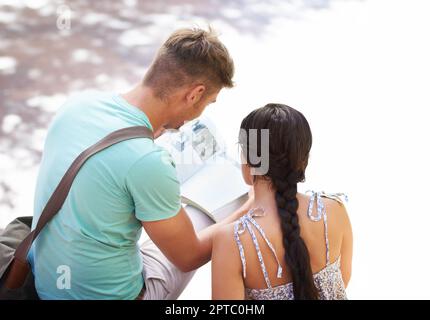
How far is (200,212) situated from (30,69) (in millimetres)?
2374

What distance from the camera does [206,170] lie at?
2115mm

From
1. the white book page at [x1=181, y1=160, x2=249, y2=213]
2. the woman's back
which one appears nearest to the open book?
the white book page at [x1=181, y1=160, x2=249, y2=213]

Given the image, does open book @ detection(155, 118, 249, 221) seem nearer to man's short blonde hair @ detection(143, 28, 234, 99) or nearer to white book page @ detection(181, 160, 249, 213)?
white book page @ detection(181, 160, 249, 213)

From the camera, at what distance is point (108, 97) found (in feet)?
5.78

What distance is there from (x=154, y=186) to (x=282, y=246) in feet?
1.27

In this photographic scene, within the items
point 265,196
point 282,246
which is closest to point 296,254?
point 282,246

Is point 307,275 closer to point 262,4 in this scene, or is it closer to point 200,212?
point 200,212

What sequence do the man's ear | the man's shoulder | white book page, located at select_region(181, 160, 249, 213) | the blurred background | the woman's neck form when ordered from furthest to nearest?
1. the blurred background
2. white book page, located at select_region(181, 160, 249, 213)
3. the man's ear
4. the woman's neck
5. the man's shoulder

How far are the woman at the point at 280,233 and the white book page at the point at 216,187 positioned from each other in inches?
13.3

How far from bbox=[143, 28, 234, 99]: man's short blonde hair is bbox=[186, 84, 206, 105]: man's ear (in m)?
0.02

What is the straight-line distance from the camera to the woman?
1.64 metres

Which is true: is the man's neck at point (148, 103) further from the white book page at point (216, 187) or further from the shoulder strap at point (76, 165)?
the white book page at point (216, 187)

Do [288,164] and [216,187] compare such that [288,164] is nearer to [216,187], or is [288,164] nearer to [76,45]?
[216,187]

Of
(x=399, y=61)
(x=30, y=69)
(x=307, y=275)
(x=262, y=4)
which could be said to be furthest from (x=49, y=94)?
(x=307, y=275)
